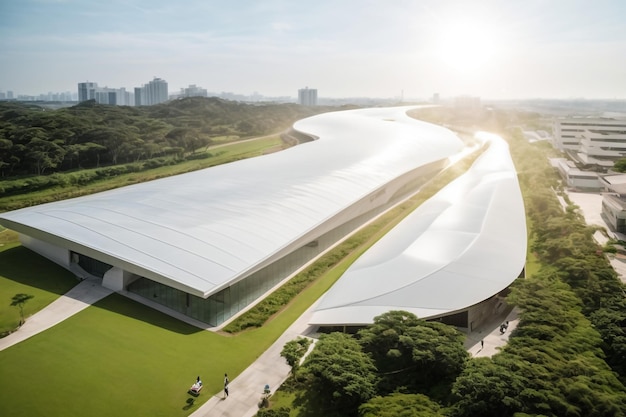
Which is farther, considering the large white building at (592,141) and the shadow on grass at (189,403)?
the large white building at (592,141)

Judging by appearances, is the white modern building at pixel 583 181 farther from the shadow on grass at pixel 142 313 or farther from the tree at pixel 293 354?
the shadow on grass at pixel 142 313

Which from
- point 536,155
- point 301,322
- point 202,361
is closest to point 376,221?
→ point 301,322

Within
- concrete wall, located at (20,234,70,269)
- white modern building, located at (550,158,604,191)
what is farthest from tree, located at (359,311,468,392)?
white modern building, located at (550,158,604,191)

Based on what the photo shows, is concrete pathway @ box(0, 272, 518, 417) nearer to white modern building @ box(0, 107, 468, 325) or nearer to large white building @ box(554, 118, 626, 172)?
white modern building @ box(0, 107, 468, 325)

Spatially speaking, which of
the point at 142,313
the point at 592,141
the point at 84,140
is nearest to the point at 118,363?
the point at 142,313

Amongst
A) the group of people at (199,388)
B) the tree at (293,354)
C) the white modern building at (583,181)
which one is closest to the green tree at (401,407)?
the tree at (293,354)

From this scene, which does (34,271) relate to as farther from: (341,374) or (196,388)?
(341,374)
